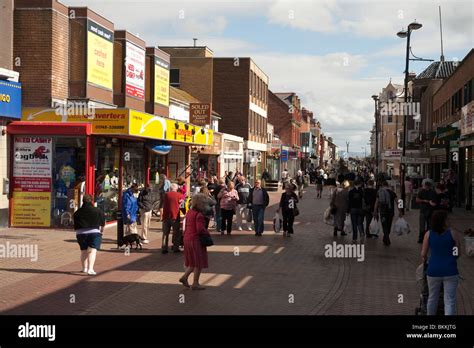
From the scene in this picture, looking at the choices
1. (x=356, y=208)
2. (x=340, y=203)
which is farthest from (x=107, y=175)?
(x=356, y=208)

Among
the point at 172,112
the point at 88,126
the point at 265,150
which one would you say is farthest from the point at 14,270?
the point at 265,150

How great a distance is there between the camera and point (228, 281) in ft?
35.3

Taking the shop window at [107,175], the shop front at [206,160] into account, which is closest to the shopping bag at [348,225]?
the shop window at [107,175]

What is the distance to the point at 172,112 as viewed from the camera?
1200 inches

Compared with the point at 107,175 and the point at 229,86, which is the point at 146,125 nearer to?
the point at 107,175

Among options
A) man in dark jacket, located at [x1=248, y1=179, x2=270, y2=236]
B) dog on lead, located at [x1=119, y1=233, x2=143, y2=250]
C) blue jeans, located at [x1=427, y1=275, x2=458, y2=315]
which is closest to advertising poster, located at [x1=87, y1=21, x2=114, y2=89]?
man in dark jacket, located at [x1=248, y1=179, x2=270, y2=236]

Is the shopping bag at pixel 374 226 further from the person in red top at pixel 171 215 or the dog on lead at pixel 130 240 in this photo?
the dog on lead at pixel 130 240

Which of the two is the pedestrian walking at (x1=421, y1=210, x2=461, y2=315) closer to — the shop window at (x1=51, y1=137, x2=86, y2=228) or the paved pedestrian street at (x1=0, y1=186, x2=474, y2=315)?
the paved pedestrian street at (x1=0, y1=186, x2=474, y2=315)

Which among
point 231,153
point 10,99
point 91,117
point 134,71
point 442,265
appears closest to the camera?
point 442,265

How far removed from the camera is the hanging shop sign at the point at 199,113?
101ft

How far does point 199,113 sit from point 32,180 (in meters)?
14.3

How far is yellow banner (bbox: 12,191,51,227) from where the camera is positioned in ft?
58.5

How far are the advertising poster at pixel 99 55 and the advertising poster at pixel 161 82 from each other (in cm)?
567

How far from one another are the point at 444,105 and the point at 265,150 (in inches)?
853
